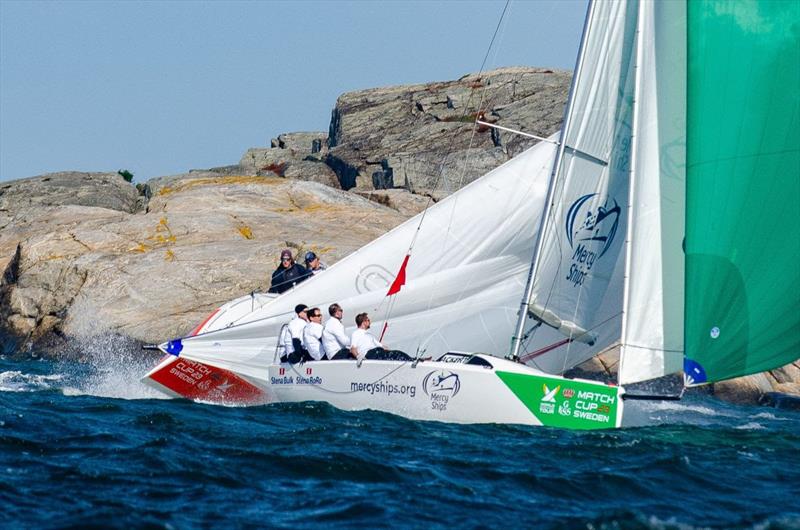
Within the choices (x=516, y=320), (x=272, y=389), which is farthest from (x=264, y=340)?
(x=516, y=320)

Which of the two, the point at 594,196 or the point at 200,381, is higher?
the point at 594,196

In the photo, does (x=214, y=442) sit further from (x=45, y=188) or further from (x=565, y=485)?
(x=45, y=188)

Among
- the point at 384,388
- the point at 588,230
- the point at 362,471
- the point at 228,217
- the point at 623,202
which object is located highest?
the point at 228,217

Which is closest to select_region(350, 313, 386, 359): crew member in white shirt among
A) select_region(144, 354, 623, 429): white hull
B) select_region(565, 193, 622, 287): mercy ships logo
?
select_region(144, 354, 623, 429): white hull

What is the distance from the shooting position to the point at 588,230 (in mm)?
17594

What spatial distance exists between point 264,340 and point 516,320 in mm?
4143

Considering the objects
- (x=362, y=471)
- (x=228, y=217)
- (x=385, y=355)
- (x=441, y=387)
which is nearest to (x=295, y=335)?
(x=385, y=355)

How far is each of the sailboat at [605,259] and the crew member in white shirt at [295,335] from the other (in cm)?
26

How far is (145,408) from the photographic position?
17.5 meters

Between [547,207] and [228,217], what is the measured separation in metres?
17.8

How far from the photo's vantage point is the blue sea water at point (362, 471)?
1083cm

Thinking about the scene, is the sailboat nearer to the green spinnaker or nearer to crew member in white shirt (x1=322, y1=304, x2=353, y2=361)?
the green spinnaker

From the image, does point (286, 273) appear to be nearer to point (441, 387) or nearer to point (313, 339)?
point (313, 339)

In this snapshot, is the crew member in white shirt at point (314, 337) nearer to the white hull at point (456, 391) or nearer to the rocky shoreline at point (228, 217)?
the white hull at point (456, 391)
